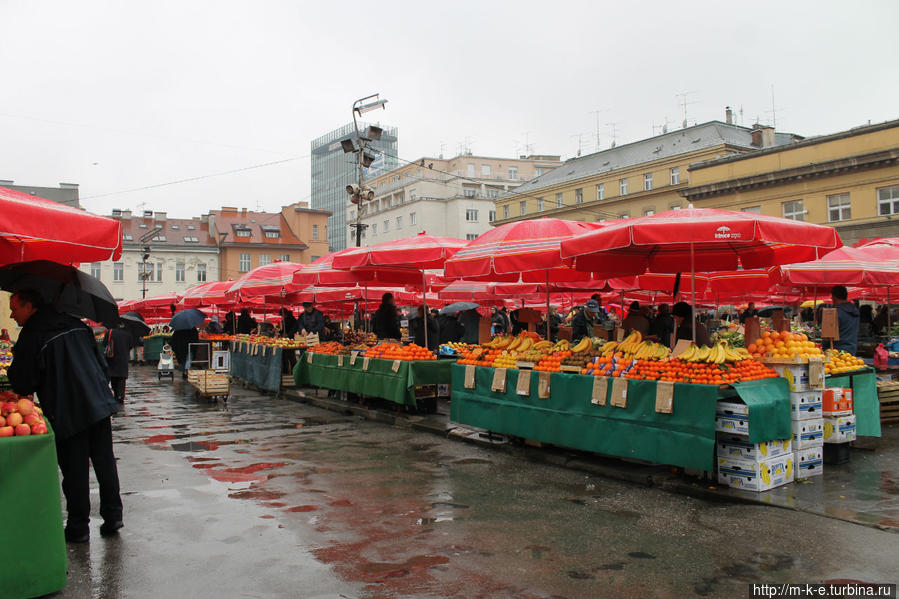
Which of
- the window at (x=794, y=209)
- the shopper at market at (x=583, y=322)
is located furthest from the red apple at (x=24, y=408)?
the window at (x=794, y=209)

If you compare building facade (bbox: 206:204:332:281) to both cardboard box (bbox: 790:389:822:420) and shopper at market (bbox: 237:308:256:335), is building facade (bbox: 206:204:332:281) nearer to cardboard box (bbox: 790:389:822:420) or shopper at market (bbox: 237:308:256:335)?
shopper at market (bbox: 237:308:256:335)

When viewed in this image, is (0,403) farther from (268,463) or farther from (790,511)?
(790,511)

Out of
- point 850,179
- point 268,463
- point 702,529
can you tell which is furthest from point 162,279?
point 702,529

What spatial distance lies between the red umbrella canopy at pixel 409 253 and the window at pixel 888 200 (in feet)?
121

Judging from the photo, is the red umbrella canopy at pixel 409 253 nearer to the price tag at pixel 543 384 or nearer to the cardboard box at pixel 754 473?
the price tag at pixel 543 384

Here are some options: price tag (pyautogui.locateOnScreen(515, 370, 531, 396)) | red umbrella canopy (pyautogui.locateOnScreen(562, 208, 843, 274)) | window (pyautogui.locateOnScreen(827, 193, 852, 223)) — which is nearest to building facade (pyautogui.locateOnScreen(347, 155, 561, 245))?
window (pyautogui.locateOnScreen(827, 193, 852, 223))

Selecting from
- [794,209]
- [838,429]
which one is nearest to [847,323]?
[838,429]

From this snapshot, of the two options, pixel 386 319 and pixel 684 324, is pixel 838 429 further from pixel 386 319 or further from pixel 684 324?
pixel 386 319

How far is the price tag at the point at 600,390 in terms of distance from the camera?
26.8 feet

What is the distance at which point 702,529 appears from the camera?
236 inches

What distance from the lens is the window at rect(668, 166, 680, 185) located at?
57.2 metres

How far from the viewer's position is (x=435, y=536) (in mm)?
5859

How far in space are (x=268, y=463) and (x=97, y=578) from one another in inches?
163

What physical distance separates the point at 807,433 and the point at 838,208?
40415 mm
